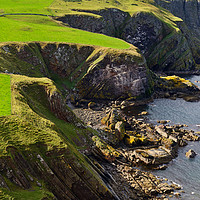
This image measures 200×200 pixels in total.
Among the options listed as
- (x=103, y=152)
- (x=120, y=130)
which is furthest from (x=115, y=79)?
(x=103, y=152)

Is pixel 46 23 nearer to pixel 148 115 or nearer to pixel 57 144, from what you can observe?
pixel 148 115

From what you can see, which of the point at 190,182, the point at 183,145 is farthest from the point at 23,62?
the point at 190,182

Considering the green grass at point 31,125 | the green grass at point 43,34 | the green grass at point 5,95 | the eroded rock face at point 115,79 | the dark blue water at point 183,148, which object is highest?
the green grass at point 43,34

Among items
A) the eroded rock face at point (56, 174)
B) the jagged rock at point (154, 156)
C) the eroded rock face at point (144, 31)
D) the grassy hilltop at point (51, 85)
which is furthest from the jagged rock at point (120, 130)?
the eroded rock face at point (144, 31)

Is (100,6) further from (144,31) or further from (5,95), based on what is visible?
(5,95)

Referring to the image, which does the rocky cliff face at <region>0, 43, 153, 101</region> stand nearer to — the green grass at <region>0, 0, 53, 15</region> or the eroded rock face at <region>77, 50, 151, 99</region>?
the eroded rock face at <region>77, 50, 151, 99</region>

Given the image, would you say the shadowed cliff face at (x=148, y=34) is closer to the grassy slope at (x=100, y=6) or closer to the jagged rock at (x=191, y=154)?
the grassy slope at (x=100, y=6)

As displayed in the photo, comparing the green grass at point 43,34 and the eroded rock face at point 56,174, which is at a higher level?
the green grass at point 43,34
